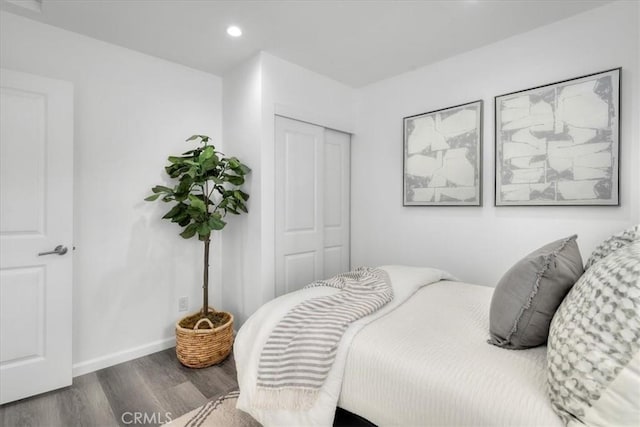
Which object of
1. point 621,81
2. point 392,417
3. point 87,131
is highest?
point 621,81

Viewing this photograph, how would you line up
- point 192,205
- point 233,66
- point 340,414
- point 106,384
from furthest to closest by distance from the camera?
point 233,66
point 192,205
point 106,384
point 340,414

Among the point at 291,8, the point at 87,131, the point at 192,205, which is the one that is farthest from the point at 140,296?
the point at 291,8

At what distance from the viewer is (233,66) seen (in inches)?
112

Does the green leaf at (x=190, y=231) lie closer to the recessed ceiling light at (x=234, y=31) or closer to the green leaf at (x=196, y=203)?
the green leaf at (x=196, y=203)

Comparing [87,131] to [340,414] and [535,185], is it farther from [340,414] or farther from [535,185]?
[535,185]

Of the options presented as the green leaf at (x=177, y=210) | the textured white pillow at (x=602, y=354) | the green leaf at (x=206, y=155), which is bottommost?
the textured white pillow at (x=602, y=354)

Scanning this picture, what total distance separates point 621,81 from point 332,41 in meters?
1.95

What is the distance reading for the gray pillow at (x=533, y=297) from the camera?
3.96 ft

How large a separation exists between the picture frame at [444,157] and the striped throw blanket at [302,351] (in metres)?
1.51

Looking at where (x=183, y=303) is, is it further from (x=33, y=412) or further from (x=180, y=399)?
(x=33, y=412)

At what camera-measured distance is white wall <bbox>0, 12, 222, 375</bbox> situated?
7.48 ft

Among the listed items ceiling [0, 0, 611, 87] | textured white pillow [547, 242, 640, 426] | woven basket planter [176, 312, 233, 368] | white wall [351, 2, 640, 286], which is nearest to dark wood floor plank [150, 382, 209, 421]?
woven basket planter [176, 312, 233, 368]

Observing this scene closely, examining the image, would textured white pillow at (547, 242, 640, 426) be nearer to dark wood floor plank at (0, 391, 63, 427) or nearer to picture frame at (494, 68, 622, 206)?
picture frame at (494, 68, 622, 206)

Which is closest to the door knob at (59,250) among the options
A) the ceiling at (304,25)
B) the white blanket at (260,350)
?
the white blanket at (260,350)
